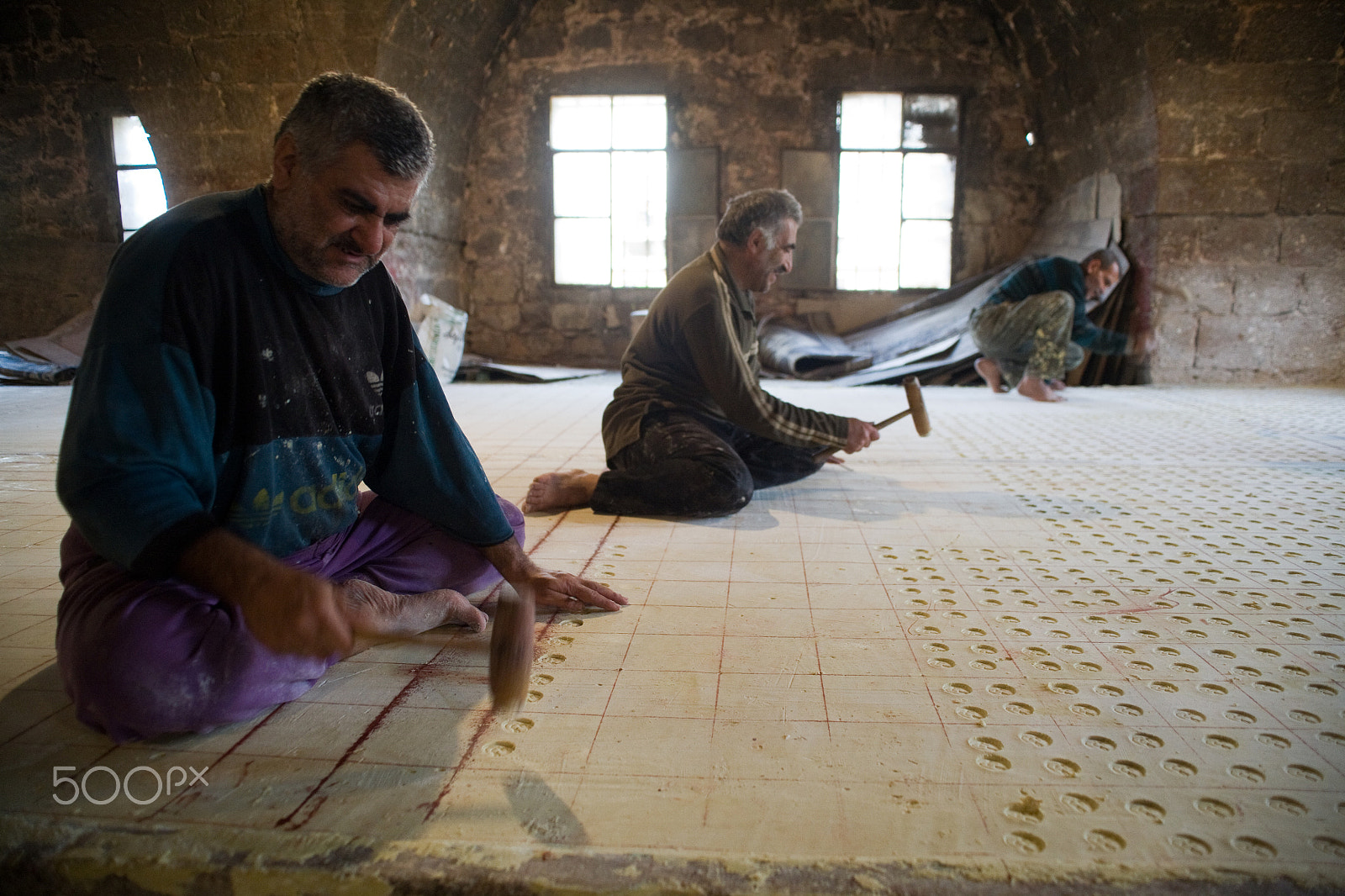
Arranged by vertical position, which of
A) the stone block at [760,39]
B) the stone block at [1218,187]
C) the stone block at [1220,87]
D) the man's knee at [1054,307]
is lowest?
the man's knee at [1054,307]

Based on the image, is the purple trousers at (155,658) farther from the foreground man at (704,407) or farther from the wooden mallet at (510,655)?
the foreground man at (704,407)

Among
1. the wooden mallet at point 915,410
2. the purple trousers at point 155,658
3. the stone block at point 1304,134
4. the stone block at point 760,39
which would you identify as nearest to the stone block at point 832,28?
the stone block at point 760,39

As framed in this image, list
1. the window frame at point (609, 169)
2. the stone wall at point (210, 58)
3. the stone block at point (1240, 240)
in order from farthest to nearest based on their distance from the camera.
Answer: the window frame at point (609, 169)
the stone block at point (1240, 240)
the stone wall at point (210, 58)

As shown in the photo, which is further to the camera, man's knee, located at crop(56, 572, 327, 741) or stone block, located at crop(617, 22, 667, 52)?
stone block, located at crop(617, 22, 667, 52)

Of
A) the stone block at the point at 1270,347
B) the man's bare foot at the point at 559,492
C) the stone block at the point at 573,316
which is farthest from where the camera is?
the stone block at the point at 573,316

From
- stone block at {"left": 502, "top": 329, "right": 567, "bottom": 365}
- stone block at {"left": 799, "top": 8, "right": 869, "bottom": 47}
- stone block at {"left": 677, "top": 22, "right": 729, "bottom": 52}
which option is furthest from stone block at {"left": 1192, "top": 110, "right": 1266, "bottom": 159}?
stone block at {"left": 502, "top": 329, "right": 567, "bottom": 365}

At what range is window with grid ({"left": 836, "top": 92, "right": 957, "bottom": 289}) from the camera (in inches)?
312

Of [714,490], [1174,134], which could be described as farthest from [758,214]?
[1174,134]

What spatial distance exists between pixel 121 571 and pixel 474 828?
2.24 ft

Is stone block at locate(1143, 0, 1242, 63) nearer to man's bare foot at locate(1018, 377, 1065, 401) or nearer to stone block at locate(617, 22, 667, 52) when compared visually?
man's bare foot at locate(1018, 377, 1065, 401)

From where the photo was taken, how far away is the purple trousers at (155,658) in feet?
4.07

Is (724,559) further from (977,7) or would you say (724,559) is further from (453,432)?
(977,7)

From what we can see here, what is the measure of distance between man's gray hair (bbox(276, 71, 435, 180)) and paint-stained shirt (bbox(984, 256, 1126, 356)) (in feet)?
17.3

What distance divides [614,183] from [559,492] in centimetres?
594
